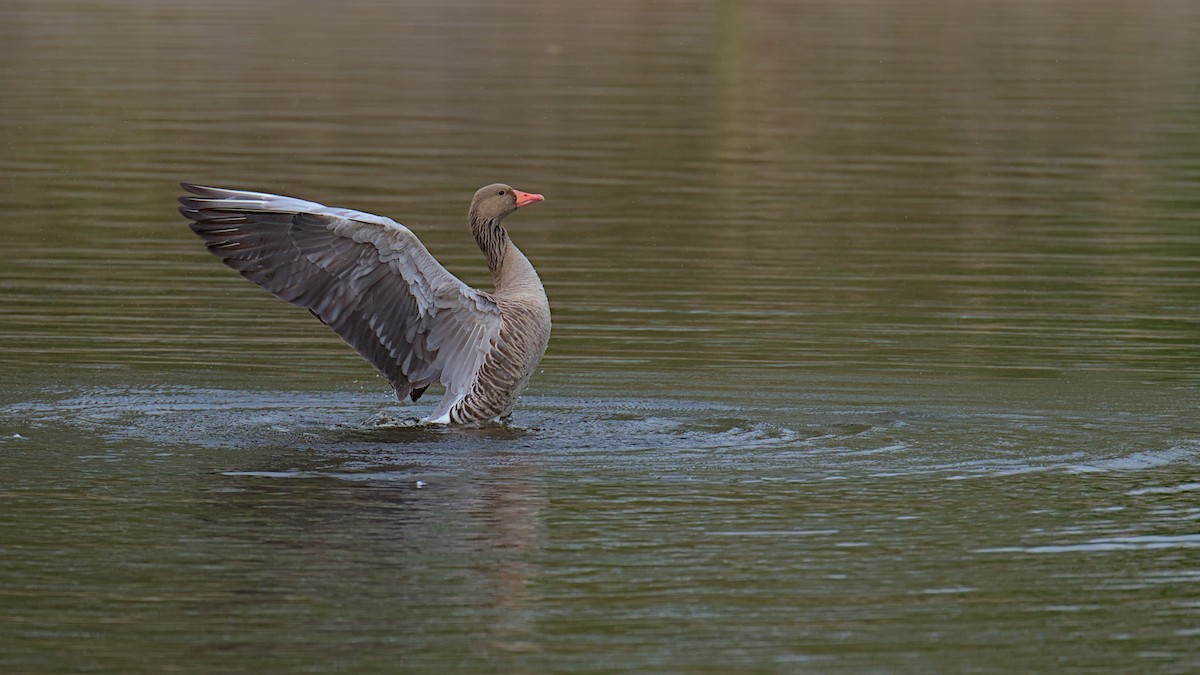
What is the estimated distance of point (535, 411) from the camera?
520 inches

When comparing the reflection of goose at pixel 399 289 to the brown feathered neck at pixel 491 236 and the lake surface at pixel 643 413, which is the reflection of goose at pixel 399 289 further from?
the lake surface at pixel 643 413

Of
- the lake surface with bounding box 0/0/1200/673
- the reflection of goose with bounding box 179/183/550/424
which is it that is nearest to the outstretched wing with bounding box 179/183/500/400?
the reflection of goose with bounding box 179/183/550/424

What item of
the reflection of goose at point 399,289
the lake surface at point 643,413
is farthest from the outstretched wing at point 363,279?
the lake surface at point 643,413

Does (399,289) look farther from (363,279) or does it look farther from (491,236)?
(491,236)

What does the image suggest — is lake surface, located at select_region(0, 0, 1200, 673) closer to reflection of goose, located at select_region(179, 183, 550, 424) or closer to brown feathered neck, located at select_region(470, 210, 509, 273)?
reflection of goose, located at select_region(179, 183, 550, 424)

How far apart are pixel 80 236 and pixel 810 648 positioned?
14.2 metres

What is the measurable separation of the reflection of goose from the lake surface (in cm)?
40

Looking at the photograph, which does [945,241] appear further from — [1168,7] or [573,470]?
[1168,7]

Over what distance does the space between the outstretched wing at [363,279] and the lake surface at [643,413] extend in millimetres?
519

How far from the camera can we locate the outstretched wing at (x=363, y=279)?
1189 centimetres

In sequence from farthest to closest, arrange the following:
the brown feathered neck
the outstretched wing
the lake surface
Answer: the brown feathered neck → the outstretched wing → the lake surface

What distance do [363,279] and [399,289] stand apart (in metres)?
0.28

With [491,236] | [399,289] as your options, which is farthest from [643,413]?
[399,289]

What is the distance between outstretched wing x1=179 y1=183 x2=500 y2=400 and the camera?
1189cm
